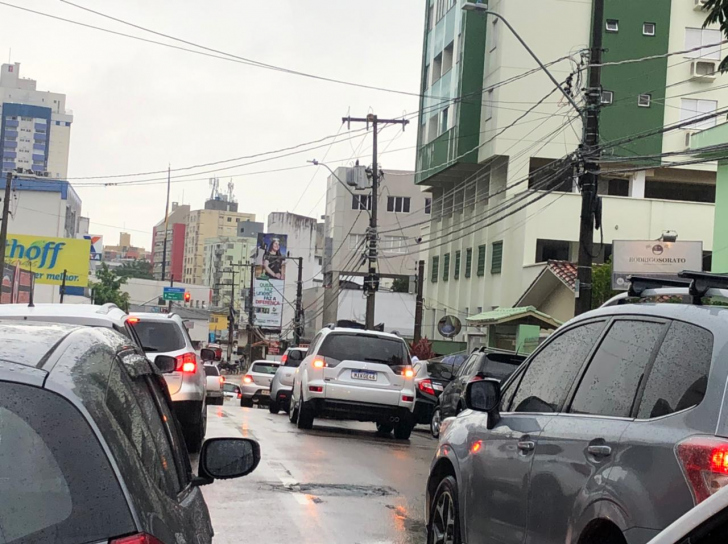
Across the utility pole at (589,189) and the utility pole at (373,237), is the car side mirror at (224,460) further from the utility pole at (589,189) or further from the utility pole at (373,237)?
the utility pole at (373,237)

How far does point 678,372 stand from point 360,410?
13121 millimetres

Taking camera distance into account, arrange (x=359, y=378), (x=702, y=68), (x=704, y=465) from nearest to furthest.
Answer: (x=704, y=465)
(x=359, y=378)
(x=702, y=68)

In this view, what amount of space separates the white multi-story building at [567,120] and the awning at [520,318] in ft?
15.6

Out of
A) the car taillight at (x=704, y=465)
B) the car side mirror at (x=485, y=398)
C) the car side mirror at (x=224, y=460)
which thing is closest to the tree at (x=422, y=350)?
the car side mirror at (x=485, y=398)

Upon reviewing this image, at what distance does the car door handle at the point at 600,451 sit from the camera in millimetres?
4562

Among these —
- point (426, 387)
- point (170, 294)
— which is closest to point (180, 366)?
point (426, 387)

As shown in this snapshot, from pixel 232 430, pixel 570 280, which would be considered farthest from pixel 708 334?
pixel 570 280

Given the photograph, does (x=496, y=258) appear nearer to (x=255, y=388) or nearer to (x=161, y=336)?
(x=255, y=388)

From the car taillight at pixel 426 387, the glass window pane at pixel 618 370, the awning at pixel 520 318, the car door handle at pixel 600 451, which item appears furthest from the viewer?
the awning at pixel 520 318

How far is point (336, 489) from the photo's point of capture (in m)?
10.9

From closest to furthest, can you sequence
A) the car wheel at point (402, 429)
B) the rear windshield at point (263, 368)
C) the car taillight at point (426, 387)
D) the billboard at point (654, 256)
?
the car wheel at point (402, 429) → the car taillight at point (426, 387) → the billboard at point (654, 256) → the rear windshield at point (263, 368)

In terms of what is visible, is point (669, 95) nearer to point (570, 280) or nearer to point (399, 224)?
point (570, 280)

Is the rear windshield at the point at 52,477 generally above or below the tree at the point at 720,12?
below

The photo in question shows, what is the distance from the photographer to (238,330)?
13000cm
